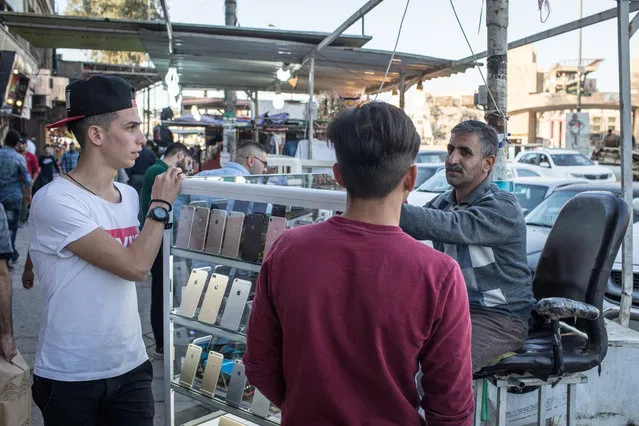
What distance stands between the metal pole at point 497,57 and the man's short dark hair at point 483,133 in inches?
80.8

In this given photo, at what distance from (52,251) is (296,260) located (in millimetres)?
1081

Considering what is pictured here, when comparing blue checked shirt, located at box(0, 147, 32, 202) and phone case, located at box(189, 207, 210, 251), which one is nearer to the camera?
phone case, located at box(189, 207, 210, 251)

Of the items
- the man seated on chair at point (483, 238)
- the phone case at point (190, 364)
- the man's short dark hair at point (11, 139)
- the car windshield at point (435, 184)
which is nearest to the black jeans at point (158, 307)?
the phone case at point (190, 364)

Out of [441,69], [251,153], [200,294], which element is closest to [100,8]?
[441,69]

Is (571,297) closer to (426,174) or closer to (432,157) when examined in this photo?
(426,174)

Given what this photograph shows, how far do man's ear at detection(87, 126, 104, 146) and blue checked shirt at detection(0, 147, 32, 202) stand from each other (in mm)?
8090

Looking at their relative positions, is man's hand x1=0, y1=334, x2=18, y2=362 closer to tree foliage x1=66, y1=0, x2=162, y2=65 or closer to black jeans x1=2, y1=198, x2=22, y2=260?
black jeans x1=2, y1=198, x2=22, y2=260

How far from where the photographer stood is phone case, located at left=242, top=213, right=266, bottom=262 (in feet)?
9.21

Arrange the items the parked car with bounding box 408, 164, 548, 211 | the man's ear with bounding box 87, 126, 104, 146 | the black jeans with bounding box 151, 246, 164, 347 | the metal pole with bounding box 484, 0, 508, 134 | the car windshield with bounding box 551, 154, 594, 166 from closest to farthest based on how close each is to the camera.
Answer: the man's ear with bounding box 87, 126, 104, 146 < the metal pole with bounding box 484, 0, 508, 134 < the black jeans with bounding box 151, 246, 164, 347 < the parked car with bounding box 408, 164, 548, 211 < the car windshield with bounding box 551, 154, 594, 166

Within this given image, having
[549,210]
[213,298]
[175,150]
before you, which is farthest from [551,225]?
[213,298]

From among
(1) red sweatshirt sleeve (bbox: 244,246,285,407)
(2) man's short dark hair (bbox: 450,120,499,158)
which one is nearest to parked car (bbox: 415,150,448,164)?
(2) man's short dark hair (bbox: 450,120,499,158)

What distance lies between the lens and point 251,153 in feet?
20.6

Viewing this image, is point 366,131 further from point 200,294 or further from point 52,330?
point 200,294

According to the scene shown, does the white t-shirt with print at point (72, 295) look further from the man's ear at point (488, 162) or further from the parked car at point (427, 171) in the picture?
the parked car at point (427, 171)
